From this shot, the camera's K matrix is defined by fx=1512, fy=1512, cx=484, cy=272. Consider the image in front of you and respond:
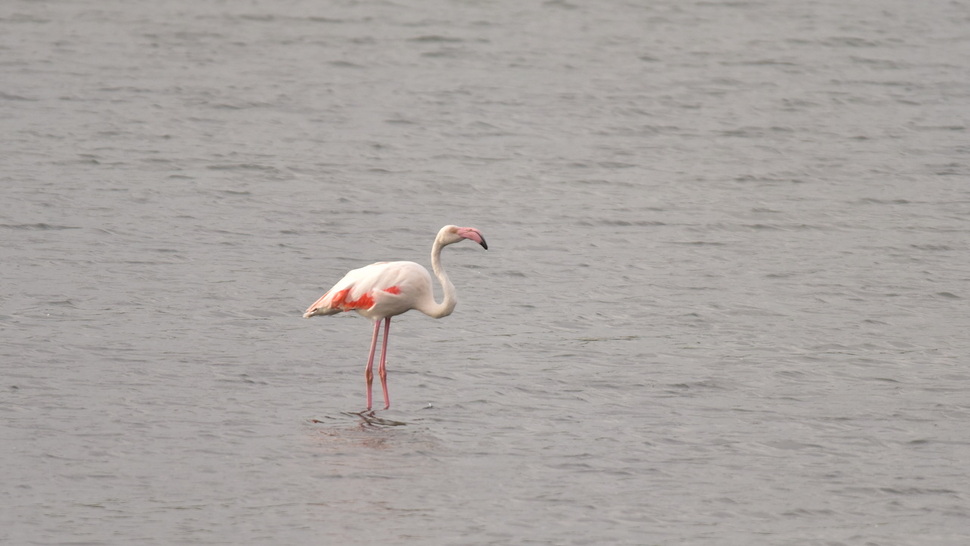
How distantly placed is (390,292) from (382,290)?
63mm

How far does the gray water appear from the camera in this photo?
A: 30.9ft

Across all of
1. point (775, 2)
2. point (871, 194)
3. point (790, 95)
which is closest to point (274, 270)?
point (871, 194)

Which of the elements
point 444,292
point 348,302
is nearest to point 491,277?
point 348,302

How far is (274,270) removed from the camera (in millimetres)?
15203

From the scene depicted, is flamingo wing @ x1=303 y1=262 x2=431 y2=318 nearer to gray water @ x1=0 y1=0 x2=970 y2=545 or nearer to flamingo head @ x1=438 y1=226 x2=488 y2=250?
flamingo head @ x1=438 y1=226 x2=488 y2=250

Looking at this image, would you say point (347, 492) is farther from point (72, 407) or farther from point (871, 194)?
point (871, 194)

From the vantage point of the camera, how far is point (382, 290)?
11.6m

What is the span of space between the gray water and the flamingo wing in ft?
2.06

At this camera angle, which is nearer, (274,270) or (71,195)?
(274,270)

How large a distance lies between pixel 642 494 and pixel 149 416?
355 centimetres

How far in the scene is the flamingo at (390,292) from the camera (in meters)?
11.5

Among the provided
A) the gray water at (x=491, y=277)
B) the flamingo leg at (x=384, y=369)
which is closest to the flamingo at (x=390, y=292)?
the flamingo leg at (x=384, y=369)

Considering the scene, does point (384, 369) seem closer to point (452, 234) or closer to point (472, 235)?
point (452, 234)

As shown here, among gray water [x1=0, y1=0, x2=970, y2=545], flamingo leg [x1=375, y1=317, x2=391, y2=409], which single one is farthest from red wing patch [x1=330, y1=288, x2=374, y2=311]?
gray water [x1=0, y1=0, x2=970, y2=545]
